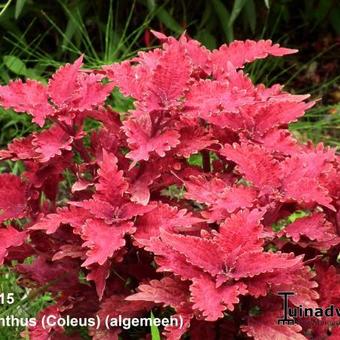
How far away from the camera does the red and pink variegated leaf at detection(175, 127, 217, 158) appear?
5.43ft

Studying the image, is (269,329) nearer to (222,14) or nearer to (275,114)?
(275,114)

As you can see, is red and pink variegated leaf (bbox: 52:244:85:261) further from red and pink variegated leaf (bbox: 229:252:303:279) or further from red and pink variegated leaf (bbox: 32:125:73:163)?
red and pink variegated leaf (bbox: 229:252:303:279)

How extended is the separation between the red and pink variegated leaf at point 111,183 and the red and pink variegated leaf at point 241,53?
0.39m

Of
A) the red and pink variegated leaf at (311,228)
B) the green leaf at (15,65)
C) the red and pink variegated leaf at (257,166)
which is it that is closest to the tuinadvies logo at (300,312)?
the red and pink variegated leaf at (311,228)

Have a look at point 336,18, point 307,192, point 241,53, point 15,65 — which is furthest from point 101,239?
point 336,18

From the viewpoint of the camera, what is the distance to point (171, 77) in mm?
1624

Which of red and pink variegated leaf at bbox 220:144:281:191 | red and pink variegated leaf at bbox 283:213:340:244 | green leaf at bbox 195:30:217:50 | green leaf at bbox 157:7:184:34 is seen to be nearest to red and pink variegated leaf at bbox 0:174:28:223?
red and pink variegated leaf at bbox 220:144:281:191

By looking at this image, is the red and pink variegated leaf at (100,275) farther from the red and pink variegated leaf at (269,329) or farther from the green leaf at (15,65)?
the green leaf at (15,65)

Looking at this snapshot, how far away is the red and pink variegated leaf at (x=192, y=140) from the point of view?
1655mm

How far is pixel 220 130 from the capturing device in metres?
1.74

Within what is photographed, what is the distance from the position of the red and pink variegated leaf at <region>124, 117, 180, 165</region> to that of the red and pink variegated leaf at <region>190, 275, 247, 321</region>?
0.28 metres

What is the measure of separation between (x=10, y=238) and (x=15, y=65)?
153 centimetres

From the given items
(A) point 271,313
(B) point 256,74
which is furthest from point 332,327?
(B) point 256,74

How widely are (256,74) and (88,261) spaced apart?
75.2 inches
